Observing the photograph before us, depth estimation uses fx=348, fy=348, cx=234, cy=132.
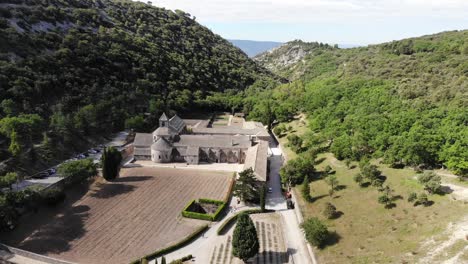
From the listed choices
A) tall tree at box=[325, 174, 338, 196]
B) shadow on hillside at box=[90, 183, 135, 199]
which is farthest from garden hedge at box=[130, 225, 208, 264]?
tall tree at box=[325, 174, 338, 196]

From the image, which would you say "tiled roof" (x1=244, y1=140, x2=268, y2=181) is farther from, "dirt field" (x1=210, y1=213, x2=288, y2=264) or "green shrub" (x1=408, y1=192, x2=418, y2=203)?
"green shrub" (x1=408, y1=192, x2=418, y2=203)

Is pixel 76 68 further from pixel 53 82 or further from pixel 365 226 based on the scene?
pixel 365 226

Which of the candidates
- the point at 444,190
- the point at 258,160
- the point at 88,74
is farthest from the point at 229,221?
the point at 88,74

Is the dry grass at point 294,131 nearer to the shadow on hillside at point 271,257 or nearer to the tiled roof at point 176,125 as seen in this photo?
the tiled roof at point 176,125

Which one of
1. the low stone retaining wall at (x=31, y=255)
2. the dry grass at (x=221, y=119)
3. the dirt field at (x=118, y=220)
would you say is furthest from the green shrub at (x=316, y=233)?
the dry grass at (x=221, y=119)

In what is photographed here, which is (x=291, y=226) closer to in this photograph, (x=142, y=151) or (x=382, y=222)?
(x=382, y=222)

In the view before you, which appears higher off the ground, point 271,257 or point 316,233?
point 316,233
